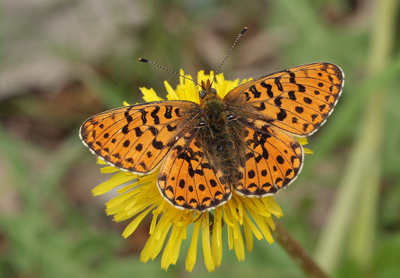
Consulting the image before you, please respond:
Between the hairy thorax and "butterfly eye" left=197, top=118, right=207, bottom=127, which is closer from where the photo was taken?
the hairy thorax

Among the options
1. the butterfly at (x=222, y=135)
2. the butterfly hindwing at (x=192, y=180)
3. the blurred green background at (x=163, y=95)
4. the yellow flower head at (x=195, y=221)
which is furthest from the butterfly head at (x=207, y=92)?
the blurred green background at (x=163, y=95)

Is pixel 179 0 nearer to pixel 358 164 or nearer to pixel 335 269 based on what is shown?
pixel 358 164

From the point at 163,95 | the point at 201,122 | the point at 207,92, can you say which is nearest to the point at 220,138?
the point at 201,122

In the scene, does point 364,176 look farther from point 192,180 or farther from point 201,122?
point 192,180

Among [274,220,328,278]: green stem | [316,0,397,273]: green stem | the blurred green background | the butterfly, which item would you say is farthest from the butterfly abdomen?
[316,0,397,273]: green stem

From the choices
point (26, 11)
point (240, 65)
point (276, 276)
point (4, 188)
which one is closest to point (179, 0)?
point (240, 65)

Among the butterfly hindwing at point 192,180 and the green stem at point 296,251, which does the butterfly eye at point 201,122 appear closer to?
the butterfly hindwing at point 192,180

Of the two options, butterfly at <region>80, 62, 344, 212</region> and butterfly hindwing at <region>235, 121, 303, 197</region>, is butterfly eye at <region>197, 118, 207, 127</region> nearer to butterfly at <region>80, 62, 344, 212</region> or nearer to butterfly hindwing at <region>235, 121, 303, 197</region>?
butterfly at <region>80, 62, 344, 212</region>
